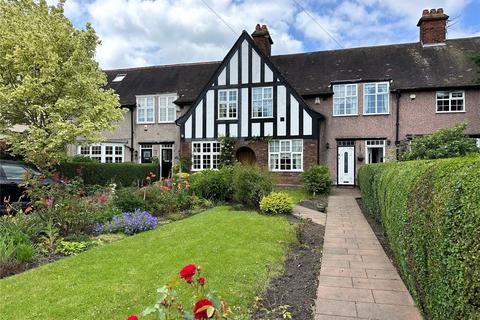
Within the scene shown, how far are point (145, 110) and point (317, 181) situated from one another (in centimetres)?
1310

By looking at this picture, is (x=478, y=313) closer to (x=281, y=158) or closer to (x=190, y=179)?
(x=190, y=179)

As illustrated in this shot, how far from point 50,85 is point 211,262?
36.7 feet

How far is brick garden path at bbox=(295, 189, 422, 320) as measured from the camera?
141 inches

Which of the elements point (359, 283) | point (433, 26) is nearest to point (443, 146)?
point (359, 283)

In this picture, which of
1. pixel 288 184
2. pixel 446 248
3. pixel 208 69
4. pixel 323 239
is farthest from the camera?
pixel 208 69

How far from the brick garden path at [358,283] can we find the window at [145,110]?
684 inches

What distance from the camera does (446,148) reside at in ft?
32.2

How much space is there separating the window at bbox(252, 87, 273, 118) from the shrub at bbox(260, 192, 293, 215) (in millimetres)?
9645

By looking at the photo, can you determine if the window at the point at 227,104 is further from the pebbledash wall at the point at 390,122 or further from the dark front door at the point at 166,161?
the dark front door at the point at 166,161

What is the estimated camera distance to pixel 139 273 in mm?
4586

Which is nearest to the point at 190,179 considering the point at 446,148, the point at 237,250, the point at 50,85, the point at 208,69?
the point at 50,85

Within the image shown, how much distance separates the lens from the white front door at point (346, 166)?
1909 cm

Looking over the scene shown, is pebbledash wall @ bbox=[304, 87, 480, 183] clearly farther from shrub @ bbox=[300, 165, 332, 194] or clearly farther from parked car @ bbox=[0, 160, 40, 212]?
parked car @ bbox=[0, 160, 40, 212]

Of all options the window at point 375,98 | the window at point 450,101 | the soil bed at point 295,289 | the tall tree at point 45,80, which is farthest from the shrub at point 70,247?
the window at point 450,101
